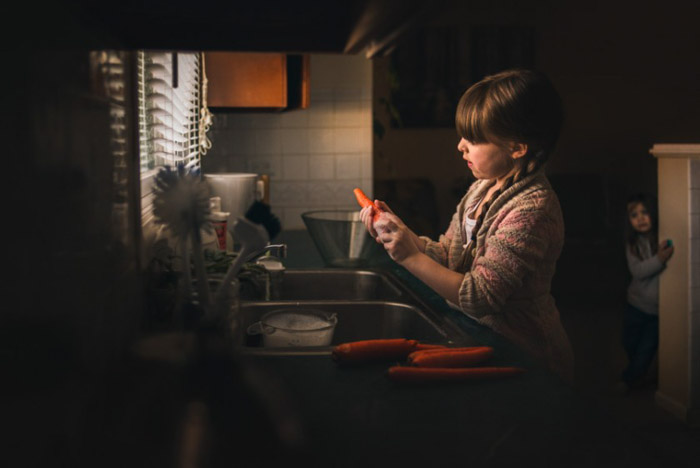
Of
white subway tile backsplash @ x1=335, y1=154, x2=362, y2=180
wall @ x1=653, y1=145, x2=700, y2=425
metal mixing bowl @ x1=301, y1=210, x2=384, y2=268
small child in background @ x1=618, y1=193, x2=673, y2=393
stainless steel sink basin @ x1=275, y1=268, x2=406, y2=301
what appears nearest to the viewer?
stainless steel sink basin @ x1=275, y1=268, x2=406, y2=301

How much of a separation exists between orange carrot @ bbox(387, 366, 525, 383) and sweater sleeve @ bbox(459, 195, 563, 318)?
309mm

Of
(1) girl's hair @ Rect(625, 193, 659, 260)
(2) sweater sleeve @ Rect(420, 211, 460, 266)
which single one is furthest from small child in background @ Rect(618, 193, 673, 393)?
(2) sweater sleeve @ Rect(420, 211, 460, 266)

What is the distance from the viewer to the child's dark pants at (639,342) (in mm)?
2797

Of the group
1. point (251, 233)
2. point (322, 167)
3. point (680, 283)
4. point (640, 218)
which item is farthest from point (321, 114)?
point (251, 233)

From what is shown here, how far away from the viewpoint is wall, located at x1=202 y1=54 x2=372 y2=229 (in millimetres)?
3748

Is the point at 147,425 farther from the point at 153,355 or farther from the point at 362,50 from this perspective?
the point at 362,50

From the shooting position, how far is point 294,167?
3.79 m

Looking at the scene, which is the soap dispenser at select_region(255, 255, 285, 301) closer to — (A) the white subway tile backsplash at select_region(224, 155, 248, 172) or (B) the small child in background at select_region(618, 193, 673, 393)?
(B) the small child in background at select_region(618, 193, 673, 393)

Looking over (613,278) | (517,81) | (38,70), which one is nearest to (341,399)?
(38,70)

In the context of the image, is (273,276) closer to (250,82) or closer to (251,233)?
(251,233)

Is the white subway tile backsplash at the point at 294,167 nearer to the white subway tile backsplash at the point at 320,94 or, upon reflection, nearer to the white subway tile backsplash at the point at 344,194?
the white subway tile backsplash at the point at 344,194

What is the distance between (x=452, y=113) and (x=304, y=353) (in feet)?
13.6

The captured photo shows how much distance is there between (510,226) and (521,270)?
7 centimetres

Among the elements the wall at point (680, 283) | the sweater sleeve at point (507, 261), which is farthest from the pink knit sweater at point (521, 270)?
the wall at point (680, 283)
